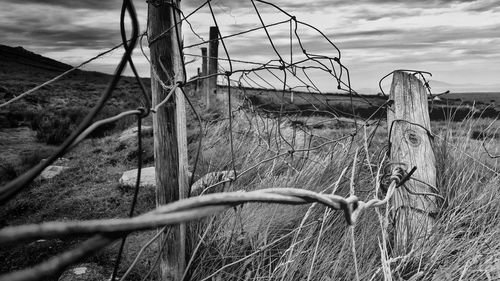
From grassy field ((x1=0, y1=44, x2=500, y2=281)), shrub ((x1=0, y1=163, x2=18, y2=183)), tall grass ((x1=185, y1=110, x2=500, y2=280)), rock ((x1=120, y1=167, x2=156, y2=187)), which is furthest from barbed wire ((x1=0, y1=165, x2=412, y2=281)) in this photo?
shrub ((x1=0, y1=163, x2=18, y2=183))

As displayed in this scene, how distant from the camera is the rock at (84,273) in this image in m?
2.54

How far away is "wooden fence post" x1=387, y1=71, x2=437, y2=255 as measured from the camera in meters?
2.08

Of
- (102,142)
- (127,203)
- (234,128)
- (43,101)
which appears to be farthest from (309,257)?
(43,101)

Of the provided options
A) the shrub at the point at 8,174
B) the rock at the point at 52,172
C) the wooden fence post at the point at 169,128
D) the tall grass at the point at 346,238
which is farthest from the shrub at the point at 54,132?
the wooden fence post at the point at 169,128

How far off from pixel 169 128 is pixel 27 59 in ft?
227

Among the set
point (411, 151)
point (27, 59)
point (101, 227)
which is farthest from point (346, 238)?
point (27, 59)

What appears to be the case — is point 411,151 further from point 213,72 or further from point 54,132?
point 54,132

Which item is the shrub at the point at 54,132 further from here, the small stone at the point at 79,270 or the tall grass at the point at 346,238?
the tall grass at the point at 346,238

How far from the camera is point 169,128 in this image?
2021 mm

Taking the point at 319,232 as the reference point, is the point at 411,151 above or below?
above

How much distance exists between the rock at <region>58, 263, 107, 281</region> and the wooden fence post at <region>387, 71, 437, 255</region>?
183 cm

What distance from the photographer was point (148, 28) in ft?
6.45

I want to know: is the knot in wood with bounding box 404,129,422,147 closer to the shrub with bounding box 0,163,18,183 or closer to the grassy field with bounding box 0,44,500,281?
the grassy field with bounding box 0,44,500,281

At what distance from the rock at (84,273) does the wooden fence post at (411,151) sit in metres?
1.83
